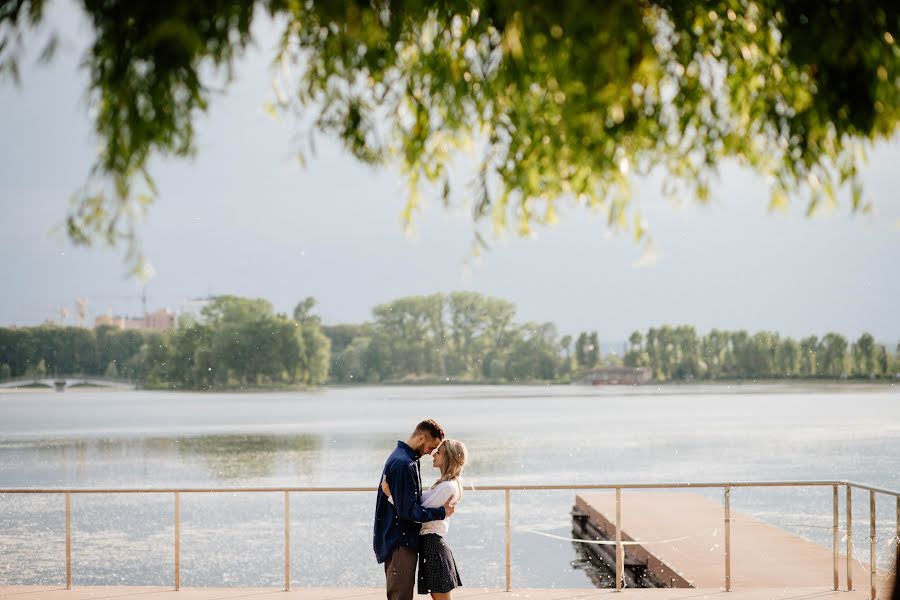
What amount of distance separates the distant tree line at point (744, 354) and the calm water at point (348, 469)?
Answer: 3565 millimetres

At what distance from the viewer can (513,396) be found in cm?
11881

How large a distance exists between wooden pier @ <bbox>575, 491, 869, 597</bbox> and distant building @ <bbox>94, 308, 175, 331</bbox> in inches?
2964

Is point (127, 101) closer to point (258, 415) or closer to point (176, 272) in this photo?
point (258, 415)

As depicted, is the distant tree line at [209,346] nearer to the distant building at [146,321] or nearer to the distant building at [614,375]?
the distant building at [146,321]

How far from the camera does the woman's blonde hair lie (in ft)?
16.2

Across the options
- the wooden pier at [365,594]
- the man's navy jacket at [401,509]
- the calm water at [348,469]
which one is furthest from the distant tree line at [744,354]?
the man's navy jacket at [401,509]

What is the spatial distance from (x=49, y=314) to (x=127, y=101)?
89.6 metres

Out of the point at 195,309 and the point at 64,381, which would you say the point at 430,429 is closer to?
the point at 195,309

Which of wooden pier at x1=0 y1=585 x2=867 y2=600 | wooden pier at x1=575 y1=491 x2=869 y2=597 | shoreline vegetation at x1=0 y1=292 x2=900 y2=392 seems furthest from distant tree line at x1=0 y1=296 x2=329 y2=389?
wooden pier at x1=0 y1=585 x2=867 y2=600

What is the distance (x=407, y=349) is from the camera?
90375 mm

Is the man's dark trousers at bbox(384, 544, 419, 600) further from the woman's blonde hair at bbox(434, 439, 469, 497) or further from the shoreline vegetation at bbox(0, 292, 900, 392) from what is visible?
the shoreline vegetation at bbox(0, 292, 900, 392)

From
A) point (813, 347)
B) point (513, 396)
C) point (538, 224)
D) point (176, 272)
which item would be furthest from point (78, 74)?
point (176, 272)

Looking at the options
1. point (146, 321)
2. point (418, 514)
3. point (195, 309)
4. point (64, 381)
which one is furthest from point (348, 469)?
point (146, 321)

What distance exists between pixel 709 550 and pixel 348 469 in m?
33.8
